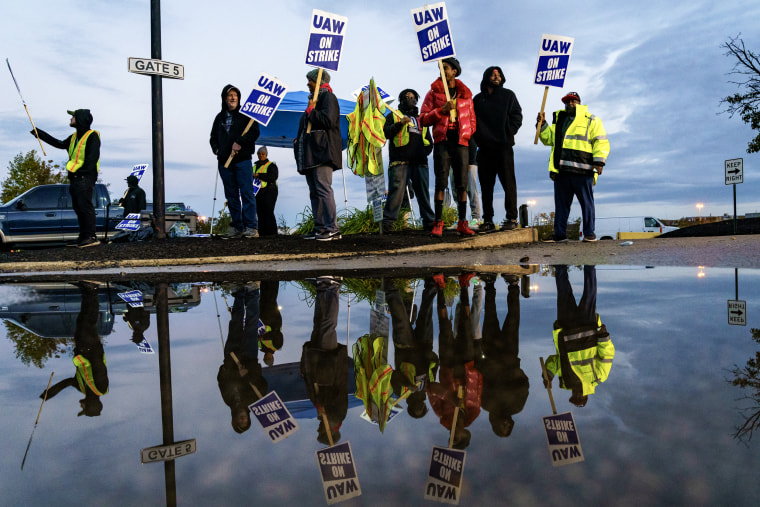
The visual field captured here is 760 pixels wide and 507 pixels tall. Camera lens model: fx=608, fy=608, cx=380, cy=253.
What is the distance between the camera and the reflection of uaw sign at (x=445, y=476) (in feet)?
4.36

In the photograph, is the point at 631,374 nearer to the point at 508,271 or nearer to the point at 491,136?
the point at 508,271

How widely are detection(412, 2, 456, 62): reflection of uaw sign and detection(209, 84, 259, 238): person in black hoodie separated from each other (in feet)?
10.7

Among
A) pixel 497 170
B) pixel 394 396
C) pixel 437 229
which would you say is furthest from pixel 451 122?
pixel 394 396

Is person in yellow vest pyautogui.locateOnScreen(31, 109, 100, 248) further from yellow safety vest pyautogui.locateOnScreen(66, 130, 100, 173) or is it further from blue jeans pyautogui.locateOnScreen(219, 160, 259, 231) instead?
blue jeans pyautogui.locateOnScreen(219, 160, 259, 231)

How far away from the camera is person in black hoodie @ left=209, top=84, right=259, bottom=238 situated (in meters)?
10.4

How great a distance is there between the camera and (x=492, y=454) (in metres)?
1.55

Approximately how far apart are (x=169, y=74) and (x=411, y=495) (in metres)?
10.9

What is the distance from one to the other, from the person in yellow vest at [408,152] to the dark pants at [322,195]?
1716mm

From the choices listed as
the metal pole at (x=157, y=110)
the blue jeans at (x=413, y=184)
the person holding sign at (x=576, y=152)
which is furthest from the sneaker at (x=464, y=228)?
the metal pole at (x=157, y=110)

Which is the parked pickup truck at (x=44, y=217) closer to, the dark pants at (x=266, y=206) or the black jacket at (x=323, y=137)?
the dark pants at (x=266, y=206)

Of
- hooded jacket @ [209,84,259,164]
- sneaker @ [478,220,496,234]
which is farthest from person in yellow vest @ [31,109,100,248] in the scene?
sneaker @ [478,220,496,234]

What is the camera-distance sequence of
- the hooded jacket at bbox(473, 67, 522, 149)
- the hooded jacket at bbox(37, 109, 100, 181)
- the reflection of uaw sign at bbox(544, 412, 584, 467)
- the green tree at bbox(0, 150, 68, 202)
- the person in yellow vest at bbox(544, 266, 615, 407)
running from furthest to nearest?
1. the green tree at bbox(0, 150, 68, 202)
2. the hooded jacket at bbox(37, 109, 100, 181)
3. the hooded jacket at bbox(473, 67, 522, 149)
4. the person in yellow vest at bbox(544, 266, 615, 407)
5. the reflection of uaw sign at bbox(544, 412, 584, 467)

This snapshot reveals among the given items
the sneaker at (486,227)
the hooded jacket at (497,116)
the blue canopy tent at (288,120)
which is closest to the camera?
the hooded jacket at (497,116)

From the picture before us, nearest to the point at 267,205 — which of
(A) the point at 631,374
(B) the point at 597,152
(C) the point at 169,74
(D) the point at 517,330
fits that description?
(C) the point at 169,74
